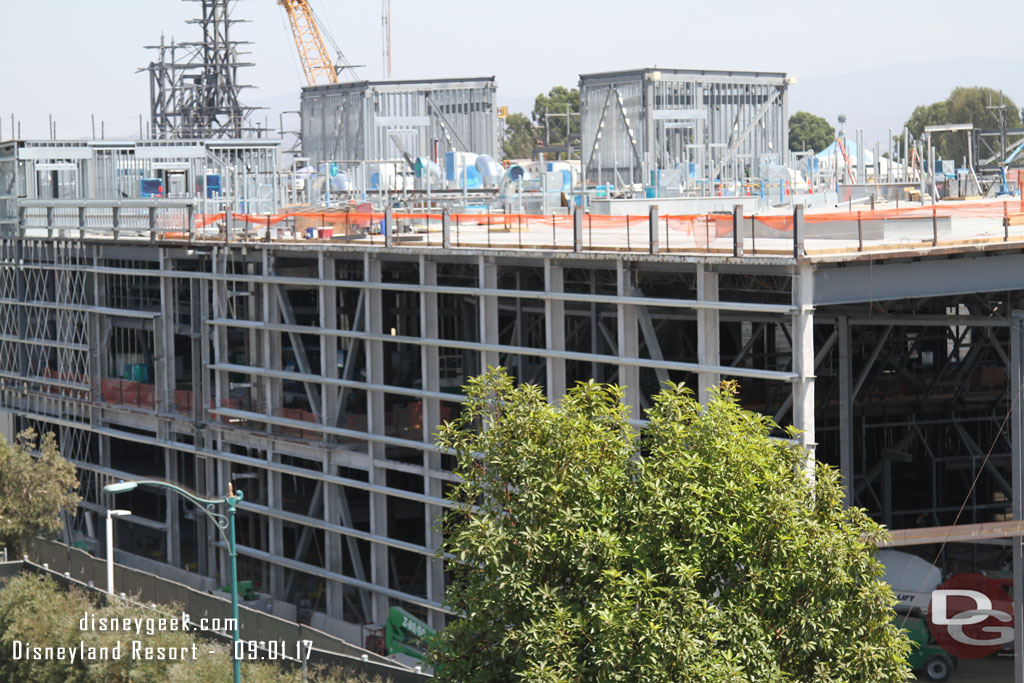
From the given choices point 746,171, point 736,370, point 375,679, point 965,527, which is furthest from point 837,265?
point 746,171

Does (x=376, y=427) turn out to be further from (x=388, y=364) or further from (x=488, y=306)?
(x=388, y=364)

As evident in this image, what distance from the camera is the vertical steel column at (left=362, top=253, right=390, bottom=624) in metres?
39.1

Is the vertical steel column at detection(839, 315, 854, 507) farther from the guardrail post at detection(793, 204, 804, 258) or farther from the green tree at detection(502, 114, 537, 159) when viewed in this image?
the green tree at detection(502, 114, 537, 159)

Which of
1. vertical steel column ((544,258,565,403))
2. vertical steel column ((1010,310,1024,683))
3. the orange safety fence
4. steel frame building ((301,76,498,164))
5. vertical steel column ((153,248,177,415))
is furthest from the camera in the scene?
steel frame building ((301,76,498,164))

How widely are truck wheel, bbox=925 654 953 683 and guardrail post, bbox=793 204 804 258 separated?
1420cm

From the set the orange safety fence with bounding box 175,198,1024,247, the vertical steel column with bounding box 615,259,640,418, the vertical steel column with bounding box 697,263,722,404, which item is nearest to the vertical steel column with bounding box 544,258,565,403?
the orange safety fence with bounding box 175,198,1024,247

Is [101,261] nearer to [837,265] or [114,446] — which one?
[114,446]

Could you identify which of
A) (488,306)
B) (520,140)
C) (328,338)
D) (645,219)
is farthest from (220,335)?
(520,140)

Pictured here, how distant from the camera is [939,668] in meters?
37.1

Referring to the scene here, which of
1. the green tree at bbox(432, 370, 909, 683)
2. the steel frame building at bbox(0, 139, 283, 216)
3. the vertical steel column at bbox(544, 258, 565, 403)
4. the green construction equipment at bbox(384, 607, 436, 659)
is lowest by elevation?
the green construction equipment at bbox(384, 607, 436, 659)

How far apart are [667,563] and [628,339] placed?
12.2 m

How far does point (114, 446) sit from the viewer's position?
53.8 metres

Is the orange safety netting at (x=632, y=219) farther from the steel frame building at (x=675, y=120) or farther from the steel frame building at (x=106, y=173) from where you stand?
the steel frame building at (x=675, y=120)

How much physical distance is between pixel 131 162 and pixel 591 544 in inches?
1558
